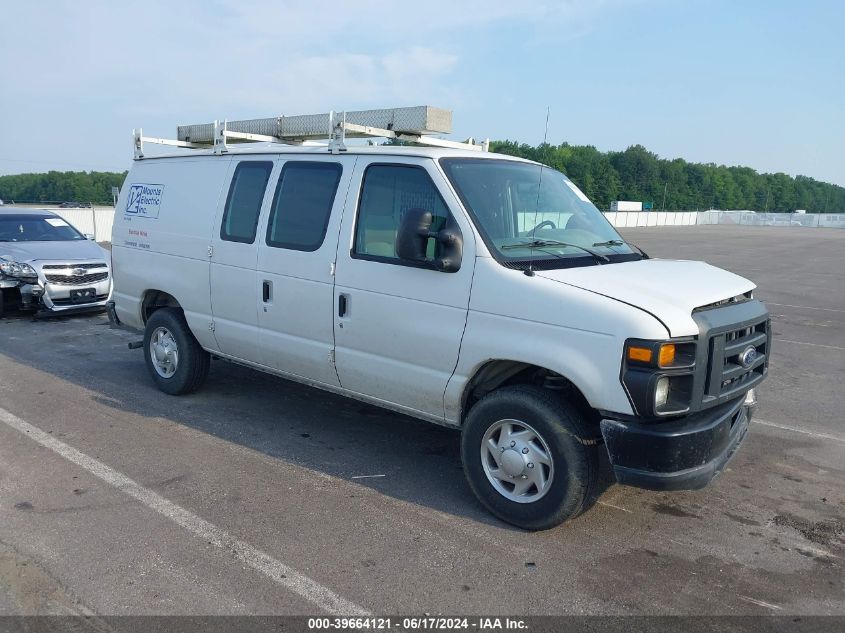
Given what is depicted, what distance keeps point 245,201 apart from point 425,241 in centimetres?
208

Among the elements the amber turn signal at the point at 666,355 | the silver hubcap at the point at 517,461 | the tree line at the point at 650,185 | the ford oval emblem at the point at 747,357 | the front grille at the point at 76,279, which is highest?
the tree line at the point at 650,185

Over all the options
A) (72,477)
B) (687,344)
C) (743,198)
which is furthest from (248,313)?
(743,198)

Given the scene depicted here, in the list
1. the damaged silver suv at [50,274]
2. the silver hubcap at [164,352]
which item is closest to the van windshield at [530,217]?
the silver hubcap at [164,352]

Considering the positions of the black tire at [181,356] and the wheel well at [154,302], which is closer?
the black tire at [181,356]

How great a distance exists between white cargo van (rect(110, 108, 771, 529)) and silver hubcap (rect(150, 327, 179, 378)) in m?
0.47

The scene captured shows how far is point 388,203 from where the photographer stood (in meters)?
4.73

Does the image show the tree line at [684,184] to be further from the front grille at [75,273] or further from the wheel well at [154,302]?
the wheel well at [154,302]

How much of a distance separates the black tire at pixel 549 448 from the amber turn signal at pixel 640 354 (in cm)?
56

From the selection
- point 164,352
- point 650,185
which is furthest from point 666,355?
point 650,185

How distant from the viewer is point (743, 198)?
138875 mm

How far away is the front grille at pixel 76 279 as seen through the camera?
10289 millimetres

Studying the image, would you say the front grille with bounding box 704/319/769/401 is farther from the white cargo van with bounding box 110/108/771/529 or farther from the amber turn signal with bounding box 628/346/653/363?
the amber turn signal with bounding box 628/346/653/363

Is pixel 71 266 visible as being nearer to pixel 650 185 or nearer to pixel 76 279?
pixel 76 279

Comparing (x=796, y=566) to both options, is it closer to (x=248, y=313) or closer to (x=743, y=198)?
(x=248, y=313)
